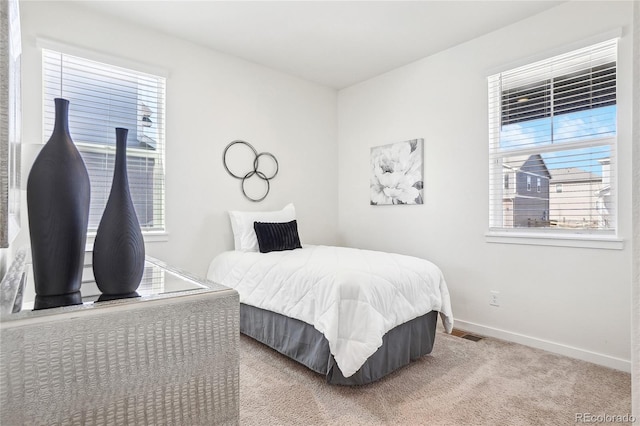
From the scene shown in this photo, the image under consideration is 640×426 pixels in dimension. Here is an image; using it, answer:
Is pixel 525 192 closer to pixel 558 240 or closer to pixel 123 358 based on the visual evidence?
pixel 558 240

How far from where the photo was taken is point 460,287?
132 inches

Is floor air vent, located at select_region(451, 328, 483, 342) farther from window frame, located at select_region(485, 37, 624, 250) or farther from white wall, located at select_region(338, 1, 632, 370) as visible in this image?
window frame, located at select_region(485, 37, 624, 250)

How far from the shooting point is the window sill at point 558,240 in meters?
2.50

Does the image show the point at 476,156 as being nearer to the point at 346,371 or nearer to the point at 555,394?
the point at 555,394

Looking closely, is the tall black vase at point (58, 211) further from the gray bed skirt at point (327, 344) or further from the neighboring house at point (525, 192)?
the neighboring house at point (525, 192)

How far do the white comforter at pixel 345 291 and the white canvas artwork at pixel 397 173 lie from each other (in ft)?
3.48

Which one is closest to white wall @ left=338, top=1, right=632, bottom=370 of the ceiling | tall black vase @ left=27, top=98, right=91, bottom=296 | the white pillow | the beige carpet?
the ceiling

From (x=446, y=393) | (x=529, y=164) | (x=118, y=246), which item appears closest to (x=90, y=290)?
(x=118, y=246)

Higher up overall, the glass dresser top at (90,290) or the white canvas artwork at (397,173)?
the white canvas artwork at (397,173)

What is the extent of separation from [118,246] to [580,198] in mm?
3082

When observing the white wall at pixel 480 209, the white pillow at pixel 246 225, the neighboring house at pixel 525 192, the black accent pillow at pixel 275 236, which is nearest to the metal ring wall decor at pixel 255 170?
the white pillow at pixel 246 225

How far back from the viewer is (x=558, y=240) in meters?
2.74

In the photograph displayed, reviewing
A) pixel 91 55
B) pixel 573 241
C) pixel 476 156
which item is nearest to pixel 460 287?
pixel 573 241

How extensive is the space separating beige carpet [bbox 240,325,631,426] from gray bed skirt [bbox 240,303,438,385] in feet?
0.25
